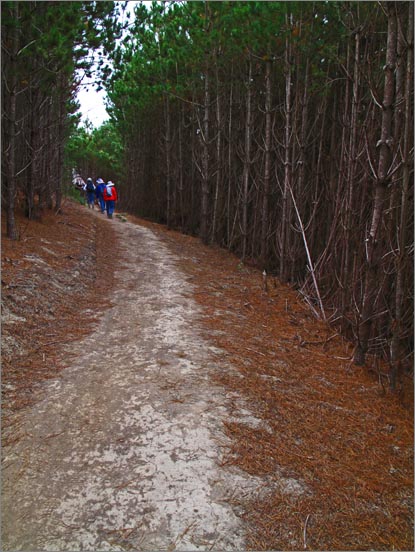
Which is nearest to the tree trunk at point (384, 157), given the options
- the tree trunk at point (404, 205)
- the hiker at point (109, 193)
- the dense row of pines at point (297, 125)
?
the dense row of pines at point (297, 125)

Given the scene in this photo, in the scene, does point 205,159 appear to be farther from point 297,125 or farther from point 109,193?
point 109,193

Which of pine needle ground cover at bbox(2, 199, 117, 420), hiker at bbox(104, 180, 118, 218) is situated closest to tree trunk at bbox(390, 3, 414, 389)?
pine needle ground cover at bbox(2, 199, 117, 420)

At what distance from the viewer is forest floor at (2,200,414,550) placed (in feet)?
7.39

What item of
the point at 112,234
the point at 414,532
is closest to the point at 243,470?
the point at 414,532

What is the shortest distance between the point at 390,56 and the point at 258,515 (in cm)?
443

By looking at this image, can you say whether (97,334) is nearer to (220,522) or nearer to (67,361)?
(67,361)

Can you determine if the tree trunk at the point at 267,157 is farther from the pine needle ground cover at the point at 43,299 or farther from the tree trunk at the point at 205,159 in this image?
the pine needle ground cover at the point at 43,299

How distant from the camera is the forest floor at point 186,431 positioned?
2254 millimetres

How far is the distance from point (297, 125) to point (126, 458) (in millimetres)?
8800

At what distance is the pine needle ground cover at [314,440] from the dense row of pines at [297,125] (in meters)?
0.59

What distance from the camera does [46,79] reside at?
7875 millimetres

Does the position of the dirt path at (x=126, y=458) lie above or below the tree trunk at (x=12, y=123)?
below

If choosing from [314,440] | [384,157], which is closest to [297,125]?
[384,157]

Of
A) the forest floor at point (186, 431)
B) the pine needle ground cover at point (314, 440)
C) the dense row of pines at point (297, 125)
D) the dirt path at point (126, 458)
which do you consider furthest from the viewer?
the dense row of pines at point (297, 125)
